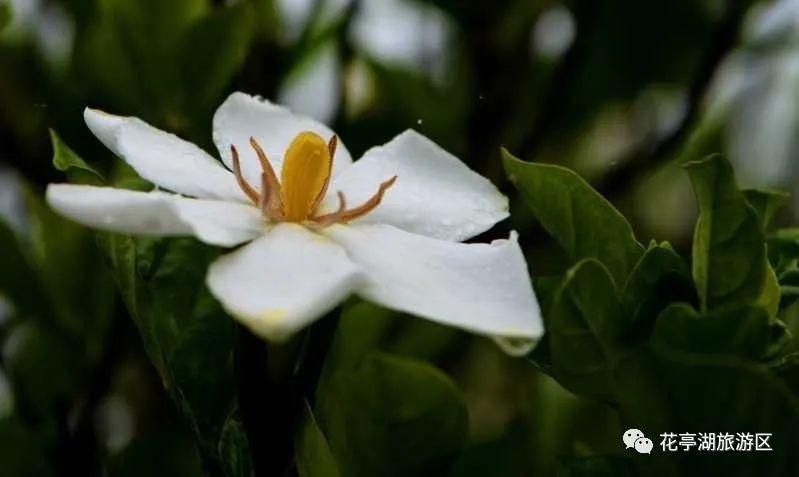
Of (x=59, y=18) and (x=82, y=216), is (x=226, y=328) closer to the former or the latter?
(x=82, y=216)

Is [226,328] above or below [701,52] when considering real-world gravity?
below

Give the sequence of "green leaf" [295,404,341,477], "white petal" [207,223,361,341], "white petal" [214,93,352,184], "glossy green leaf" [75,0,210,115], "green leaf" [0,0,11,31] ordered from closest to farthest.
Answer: "white petal" [207,223,361,341], "green leaf" [295,404,341,477], "white petal" [214,93,352,184], "green leaf" [0,0,11,31], "glossy green leaf" [75,0,210,115]

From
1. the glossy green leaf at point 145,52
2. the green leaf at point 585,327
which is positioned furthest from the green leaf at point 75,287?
the green leaf at point 585,327

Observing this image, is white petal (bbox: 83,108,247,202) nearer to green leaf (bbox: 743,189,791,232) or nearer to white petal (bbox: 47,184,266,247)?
white petal (bbox: 47,184,266,247)

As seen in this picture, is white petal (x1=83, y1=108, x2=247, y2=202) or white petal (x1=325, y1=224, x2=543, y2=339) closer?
white petal (x1=325, y1=224, x2=543, y2=339)

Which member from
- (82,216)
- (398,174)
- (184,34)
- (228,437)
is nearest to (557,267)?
(184,34)

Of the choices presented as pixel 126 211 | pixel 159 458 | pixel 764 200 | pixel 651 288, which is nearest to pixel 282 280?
pixel 126 211

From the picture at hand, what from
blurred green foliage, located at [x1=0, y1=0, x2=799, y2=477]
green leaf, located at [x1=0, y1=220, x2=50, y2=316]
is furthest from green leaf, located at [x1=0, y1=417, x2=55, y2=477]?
green leaf, located at [x1=0, y1=220, x2=50, y2=316]
